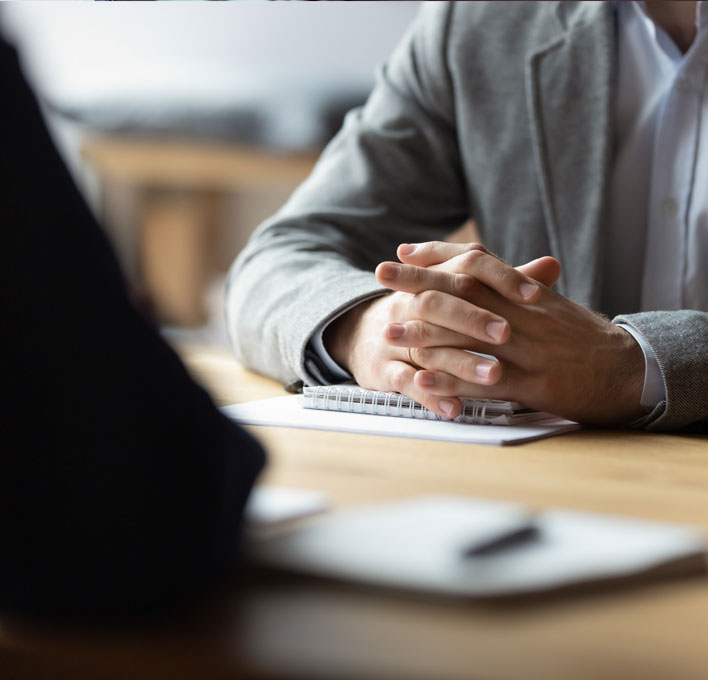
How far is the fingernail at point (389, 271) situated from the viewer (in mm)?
800

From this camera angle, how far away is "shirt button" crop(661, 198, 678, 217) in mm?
1227

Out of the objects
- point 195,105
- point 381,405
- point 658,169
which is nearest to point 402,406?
point 381,405

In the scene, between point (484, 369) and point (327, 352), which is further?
point (327, 352)

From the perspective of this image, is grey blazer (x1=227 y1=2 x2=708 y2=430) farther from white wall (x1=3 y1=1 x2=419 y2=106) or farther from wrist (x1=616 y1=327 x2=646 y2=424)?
white wall (x1=3 y1=1 x2=419 y2=106)

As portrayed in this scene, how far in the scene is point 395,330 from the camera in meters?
0.80

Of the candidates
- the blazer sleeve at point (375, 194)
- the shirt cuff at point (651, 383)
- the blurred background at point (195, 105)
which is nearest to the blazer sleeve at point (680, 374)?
the shirt cuff at point (651, 383)

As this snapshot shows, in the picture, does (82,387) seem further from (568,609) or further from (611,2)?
(611,2)

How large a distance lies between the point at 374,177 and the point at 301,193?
10 cm

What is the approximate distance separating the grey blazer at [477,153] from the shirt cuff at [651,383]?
0.40 m

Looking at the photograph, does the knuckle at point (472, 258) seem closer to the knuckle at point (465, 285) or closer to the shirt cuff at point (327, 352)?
the knuckle at point (465, 285)

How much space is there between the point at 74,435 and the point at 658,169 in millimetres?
1071

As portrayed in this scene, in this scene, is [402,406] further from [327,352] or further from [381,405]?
[327,352]

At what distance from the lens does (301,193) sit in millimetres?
1264

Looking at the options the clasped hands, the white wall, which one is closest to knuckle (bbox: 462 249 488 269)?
the clasped hands
